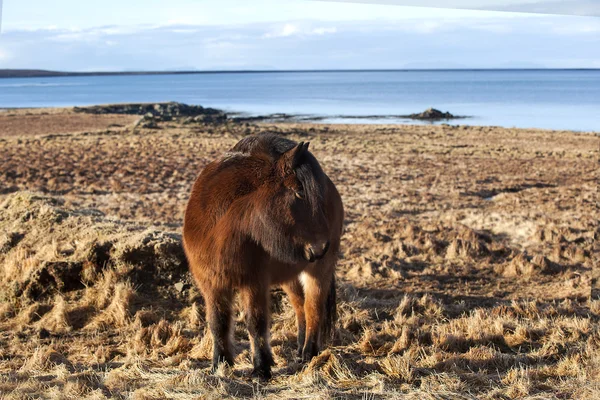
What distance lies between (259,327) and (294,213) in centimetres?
96

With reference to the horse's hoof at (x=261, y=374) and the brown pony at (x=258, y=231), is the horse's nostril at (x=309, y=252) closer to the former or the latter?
the brown pony at (x=258, y=231)

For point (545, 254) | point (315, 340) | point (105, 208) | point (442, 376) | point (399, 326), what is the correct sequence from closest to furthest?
point (442, 376) → point (315, 340) → point (399, 326) → point (545, 254) → point (105, 208)

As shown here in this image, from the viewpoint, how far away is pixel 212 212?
163 inches

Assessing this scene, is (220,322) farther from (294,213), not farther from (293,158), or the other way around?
(293,158)

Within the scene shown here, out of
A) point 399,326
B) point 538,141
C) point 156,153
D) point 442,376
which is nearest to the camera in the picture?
point 442,376

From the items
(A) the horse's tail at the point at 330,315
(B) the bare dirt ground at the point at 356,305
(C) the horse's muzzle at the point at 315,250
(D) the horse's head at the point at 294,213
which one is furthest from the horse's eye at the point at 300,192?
(A) the horse's tail at the point at 330,315

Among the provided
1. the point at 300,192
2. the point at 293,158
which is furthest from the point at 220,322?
the point at 293,158

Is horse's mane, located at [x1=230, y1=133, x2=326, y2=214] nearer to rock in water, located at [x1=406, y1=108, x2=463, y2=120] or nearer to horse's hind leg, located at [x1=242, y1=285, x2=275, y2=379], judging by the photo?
horse's hind leg, located at [x1=242, y1=285, x2=275, y2=379]

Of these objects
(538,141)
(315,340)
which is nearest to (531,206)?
(315,340)

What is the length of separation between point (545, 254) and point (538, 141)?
2344 cm

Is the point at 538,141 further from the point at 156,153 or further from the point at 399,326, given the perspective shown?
the point at 399,326

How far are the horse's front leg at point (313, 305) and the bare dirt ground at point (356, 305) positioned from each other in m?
0.20

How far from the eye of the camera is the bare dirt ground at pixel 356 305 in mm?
4051

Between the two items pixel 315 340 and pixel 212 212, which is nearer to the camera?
pixel 212 212
